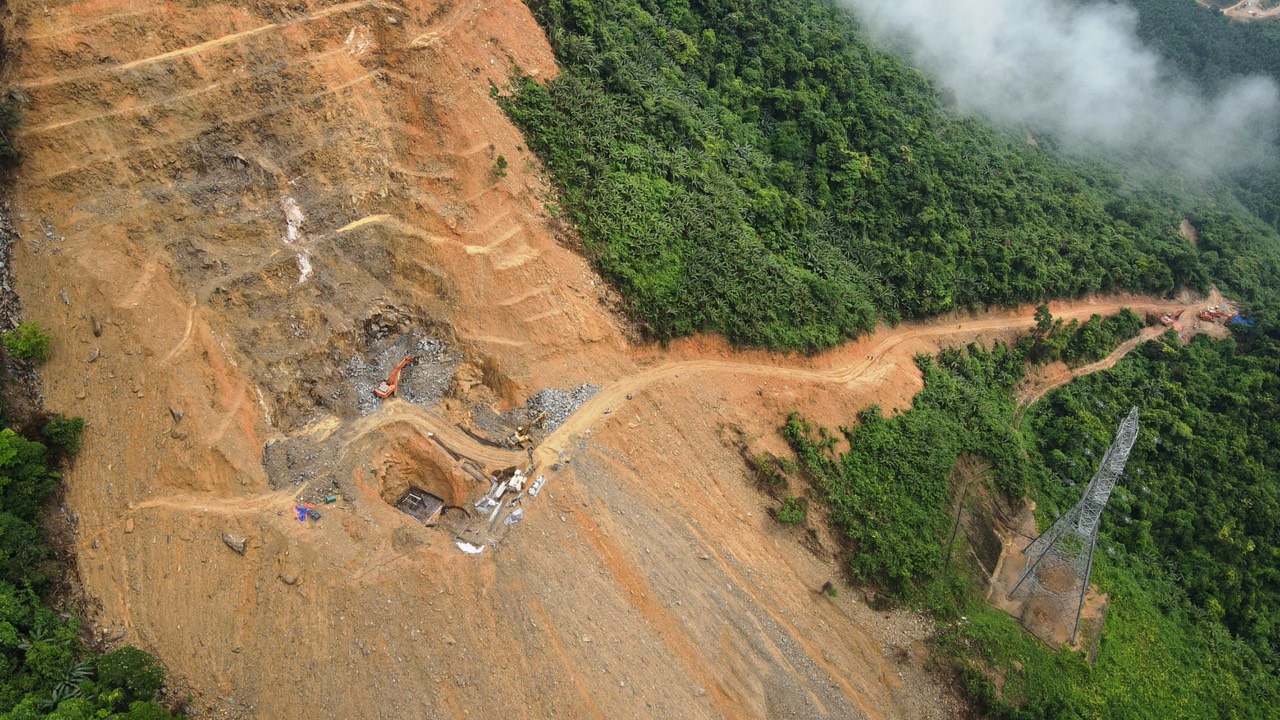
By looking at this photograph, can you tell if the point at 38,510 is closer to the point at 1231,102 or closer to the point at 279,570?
the point at 279,570

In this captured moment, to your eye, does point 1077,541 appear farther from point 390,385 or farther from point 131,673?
point 131,673

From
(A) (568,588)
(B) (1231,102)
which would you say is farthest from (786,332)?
(B) (1231,102)

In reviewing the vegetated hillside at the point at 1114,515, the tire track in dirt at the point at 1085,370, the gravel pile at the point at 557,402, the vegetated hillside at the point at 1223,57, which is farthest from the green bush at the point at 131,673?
the vegetated hillside at the point at 1223,57

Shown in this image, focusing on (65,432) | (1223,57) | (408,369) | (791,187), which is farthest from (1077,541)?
(1223,57)

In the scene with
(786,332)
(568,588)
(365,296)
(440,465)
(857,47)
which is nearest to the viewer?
(568,588)

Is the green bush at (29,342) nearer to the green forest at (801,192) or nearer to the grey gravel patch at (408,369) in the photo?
the grey gravel patch at (408,369)

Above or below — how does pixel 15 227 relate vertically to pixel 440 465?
above
